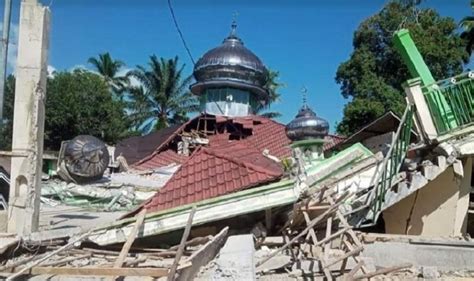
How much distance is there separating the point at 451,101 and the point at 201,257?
19.3 ft

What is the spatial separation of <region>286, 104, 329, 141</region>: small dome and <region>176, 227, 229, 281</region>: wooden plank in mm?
10649

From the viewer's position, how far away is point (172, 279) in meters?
4.57

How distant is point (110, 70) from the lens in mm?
40594

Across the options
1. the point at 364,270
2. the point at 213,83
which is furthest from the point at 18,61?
the point at 213,83

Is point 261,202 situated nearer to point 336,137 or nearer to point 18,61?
point 18,61

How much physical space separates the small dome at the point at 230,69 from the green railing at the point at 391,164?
15.4 m

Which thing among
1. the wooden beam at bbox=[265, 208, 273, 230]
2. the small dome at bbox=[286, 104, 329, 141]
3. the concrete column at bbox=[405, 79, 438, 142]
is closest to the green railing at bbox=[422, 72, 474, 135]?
the concrete column at bbox=[405, 79, 438, 142]

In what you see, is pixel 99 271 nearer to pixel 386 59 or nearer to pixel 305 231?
pixel 305 231

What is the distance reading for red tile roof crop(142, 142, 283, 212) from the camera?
7.64 metres

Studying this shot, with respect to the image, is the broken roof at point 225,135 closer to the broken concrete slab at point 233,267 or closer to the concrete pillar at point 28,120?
the concrete pillar at point 28,120

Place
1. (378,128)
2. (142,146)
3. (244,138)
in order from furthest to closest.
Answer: (142,146) → (244,138) → (378,128)

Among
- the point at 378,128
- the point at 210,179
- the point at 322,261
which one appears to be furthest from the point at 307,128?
the point at 322,261

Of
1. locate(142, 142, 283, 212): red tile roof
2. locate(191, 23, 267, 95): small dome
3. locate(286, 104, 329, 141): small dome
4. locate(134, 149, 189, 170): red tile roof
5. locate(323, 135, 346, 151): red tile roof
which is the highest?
locate(191, 23, 267, 95): small dome

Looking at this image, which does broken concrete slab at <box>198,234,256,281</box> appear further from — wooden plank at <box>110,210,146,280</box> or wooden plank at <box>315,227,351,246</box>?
wooden plank at <box>315,227,351,246</box>
